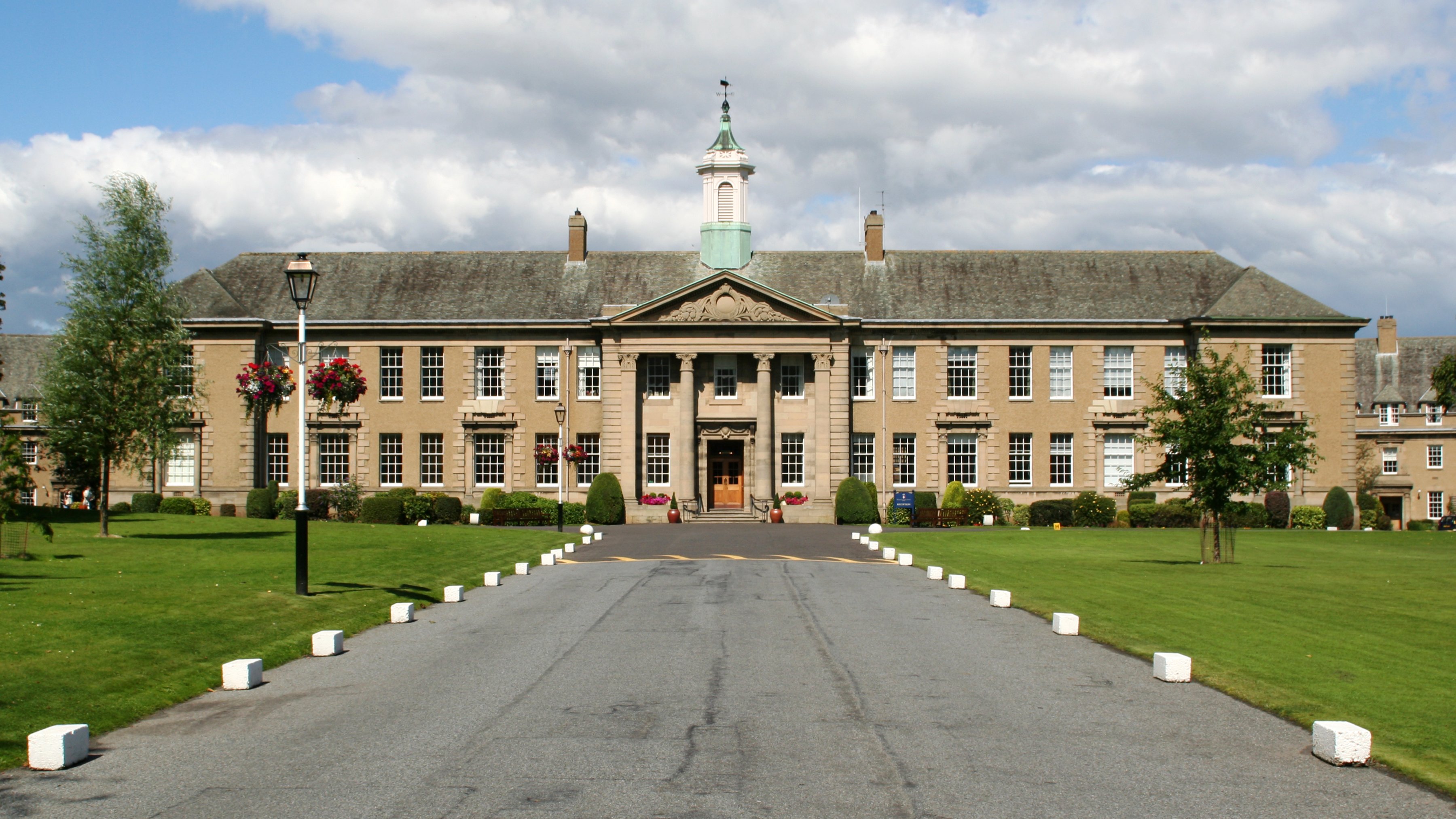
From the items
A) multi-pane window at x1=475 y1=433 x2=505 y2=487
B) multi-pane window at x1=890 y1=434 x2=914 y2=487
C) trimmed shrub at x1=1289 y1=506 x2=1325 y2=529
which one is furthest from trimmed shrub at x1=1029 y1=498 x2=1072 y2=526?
multi-pane window at x1=475 y1=433 x2=505 y2=487

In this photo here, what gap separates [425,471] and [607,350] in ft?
33.6

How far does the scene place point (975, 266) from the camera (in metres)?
55.2

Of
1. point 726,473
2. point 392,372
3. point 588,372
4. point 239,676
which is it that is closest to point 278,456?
point 392,372

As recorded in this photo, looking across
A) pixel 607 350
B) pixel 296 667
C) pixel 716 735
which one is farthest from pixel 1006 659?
pixel 607 350

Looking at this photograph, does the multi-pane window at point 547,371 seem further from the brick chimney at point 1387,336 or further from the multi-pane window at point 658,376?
the brick chimney at point 1387,336

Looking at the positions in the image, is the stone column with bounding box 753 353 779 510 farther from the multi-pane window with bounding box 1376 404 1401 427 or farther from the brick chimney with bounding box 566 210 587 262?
the multi-pane window with bounding box 1376 404 1401 427

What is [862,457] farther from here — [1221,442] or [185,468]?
[185,468]

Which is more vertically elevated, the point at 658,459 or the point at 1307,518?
the point at 658,459

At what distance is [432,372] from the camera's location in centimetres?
5309

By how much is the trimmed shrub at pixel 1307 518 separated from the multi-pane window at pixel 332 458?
41466 mm

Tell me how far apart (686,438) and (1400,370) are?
5111 centimetres

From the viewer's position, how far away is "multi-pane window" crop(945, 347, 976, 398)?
52656mm

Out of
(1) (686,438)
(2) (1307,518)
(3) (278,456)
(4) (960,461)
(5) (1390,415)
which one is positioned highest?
(5) (1390,415)

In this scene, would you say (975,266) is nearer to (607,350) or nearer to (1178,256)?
(1178,256)
